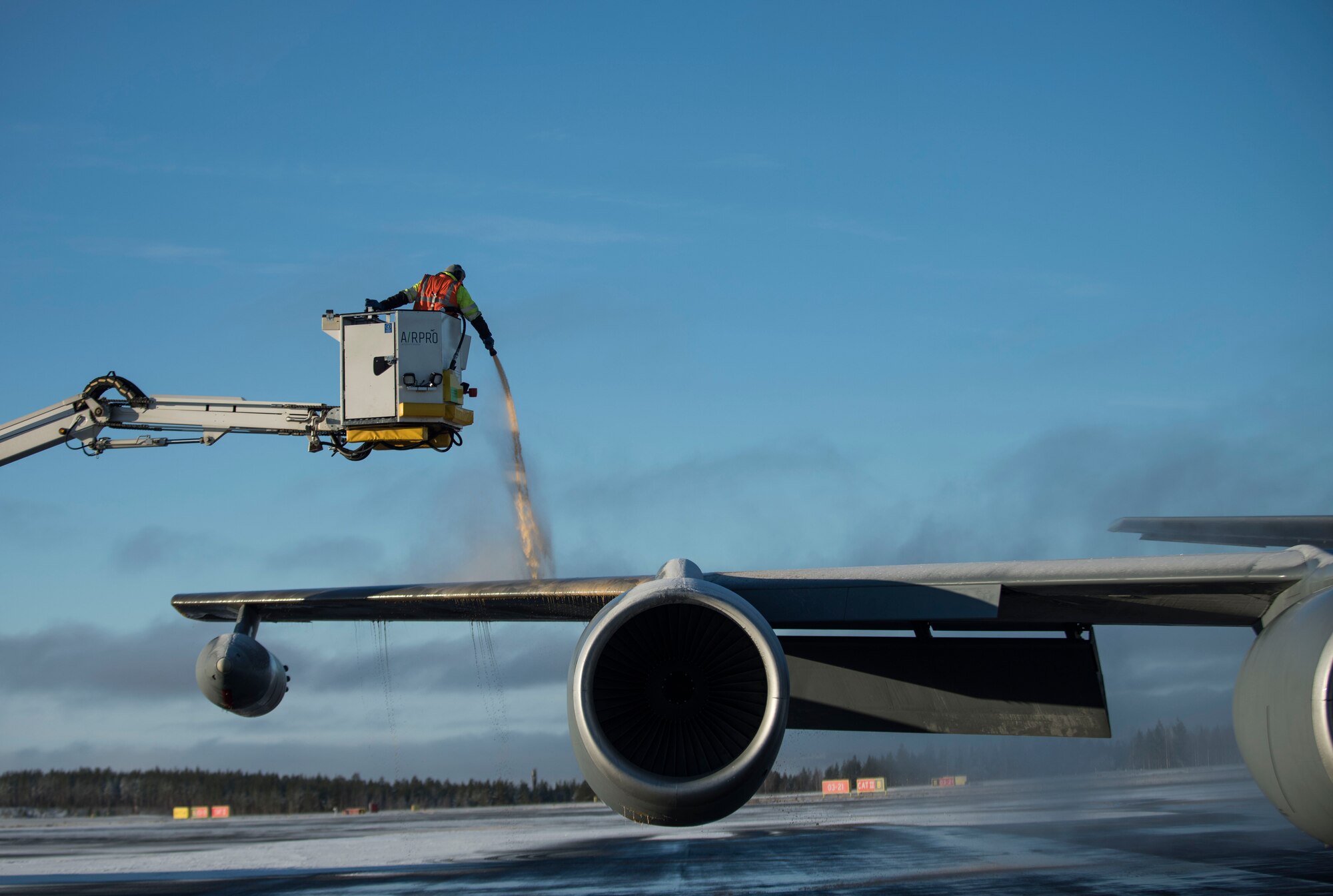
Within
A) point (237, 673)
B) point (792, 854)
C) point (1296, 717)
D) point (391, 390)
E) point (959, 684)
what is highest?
point (391, 390)

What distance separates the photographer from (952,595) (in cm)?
727

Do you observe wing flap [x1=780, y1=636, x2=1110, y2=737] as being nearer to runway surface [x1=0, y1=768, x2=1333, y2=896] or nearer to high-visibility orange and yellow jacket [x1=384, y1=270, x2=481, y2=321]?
runway surface [x1=0, y1=768, x2=1333, y2=896]

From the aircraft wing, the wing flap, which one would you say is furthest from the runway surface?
the aircraft wing

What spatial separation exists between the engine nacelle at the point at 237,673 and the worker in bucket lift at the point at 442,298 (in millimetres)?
3289

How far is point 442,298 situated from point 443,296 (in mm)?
24

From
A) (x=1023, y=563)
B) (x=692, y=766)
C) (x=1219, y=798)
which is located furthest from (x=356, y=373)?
(x=1219, y=798)

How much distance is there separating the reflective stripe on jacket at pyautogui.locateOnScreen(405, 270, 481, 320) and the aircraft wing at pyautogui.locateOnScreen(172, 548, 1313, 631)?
2.82 metres

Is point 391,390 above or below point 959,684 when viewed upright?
above

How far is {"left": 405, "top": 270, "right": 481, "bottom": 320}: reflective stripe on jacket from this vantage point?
9.96 metres

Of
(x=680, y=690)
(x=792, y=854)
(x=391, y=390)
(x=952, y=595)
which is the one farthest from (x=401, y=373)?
(x=792, y=854)

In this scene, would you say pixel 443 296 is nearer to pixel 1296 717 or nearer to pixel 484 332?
pixel 484 332

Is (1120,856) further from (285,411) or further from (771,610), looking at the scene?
(285,411)

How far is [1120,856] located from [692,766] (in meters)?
8.75

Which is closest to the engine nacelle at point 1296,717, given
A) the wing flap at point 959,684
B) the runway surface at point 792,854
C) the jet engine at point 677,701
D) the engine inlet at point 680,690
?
the wing flap at point 959,684
